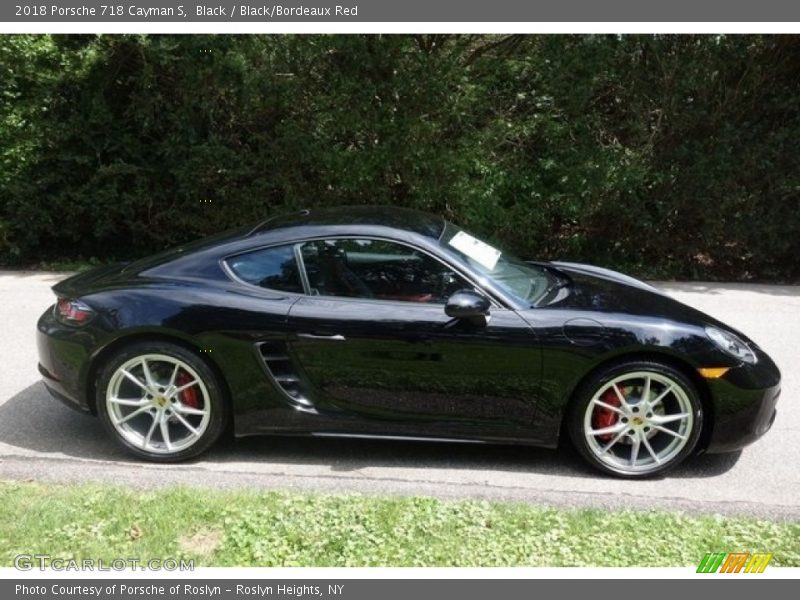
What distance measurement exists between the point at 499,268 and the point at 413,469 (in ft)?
4.06

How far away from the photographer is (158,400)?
4.00 metres

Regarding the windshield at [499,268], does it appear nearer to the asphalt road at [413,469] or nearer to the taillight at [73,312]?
the asphalt road at [413,469]

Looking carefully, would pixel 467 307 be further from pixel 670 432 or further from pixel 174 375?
pixel 174 375

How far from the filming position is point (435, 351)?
12.4ft

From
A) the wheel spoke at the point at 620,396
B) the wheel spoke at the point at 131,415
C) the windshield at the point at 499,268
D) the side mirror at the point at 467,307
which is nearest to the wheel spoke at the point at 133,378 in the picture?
the wheel spoke at the point at 131,415

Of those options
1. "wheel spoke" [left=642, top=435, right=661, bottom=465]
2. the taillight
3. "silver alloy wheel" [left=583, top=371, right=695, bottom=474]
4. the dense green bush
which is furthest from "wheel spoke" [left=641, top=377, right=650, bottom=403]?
the dense green bush

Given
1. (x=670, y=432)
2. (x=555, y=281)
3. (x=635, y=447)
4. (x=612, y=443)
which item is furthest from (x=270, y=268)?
(x=670, y=432)

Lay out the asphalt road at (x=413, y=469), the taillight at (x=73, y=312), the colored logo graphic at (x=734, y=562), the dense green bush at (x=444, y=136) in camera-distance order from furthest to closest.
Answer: the dense green bush at (x=444, y=136) → the taillight at (x=73, y=312) → the asphalt road at (x=413, y=469) → the colored logo graphic at (x=734, y=562)

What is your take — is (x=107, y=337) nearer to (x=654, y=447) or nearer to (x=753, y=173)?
(x=654, y=447)

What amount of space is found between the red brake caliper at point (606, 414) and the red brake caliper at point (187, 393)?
214 cm

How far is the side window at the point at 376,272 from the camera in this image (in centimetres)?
393

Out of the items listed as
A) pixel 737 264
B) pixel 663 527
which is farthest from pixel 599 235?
pixel 663 527

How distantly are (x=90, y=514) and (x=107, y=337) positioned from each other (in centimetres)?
101

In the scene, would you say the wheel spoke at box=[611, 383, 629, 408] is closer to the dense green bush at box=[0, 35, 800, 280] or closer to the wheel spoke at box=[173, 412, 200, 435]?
the wheel spoke at box=[173, 412, 200, 435]
